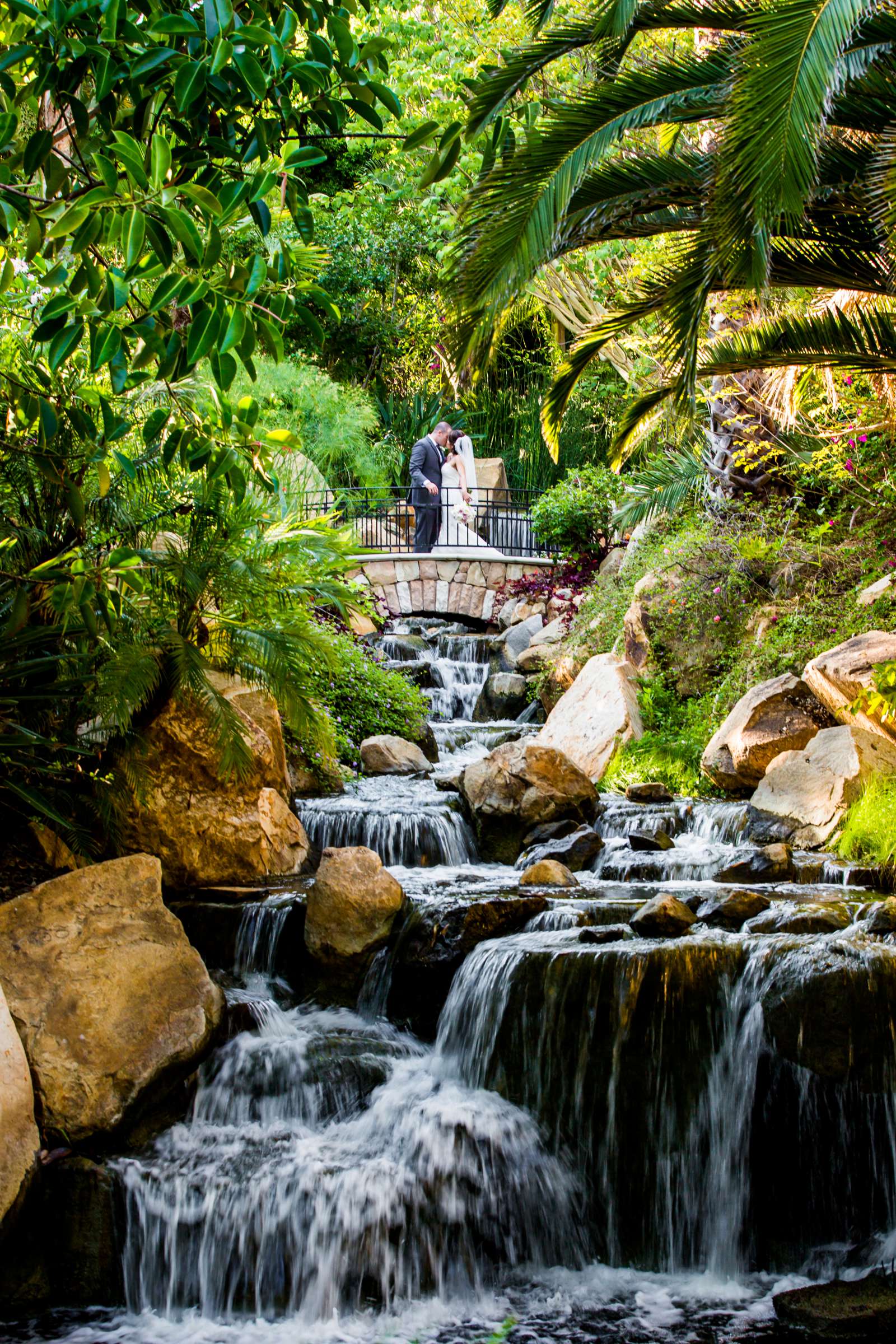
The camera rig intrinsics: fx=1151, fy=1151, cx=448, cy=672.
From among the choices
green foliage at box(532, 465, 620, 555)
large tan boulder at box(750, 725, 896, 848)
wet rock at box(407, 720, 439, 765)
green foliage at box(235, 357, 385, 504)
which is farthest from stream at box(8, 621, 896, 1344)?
green foliage at box(235, 357, 385, 504)

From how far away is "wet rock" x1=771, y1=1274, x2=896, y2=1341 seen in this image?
4520 millimetres

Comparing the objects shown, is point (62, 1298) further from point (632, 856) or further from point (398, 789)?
point (398, 789)

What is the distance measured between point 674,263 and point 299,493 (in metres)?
2.98

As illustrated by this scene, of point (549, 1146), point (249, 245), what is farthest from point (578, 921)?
point (249, 245)

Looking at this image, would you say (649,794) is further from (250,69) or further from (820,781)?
(250,69)

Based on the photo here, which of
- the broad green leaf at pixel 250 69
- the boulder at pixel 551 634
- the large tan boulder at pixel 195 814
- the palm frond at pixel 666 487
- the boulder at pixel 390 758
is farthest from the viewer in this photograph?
the boulder at pixel 551 634

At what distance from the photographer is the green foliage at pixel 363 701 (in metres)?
11.5

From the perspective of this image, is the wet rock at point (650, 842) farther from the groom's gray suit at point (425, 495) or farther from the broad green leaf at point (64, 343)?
the groom's gray suit at point (425, 495)

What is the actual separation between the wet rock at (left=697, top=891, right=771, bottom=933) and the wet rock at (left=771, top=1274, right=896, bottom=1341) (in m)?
2.02

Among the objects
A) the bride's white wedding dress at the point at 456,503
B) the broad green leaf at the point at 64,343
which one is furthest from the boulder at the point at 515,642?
the broad green leaf at the point at 64,343

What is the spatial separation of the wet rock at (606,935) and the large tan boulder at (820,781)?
238 cm

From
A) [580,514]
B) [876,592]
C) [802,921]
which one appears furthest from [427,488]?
[802,921]

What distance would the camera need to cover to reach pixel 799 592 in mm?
11000

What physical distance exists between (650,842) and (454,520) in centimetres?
1230
